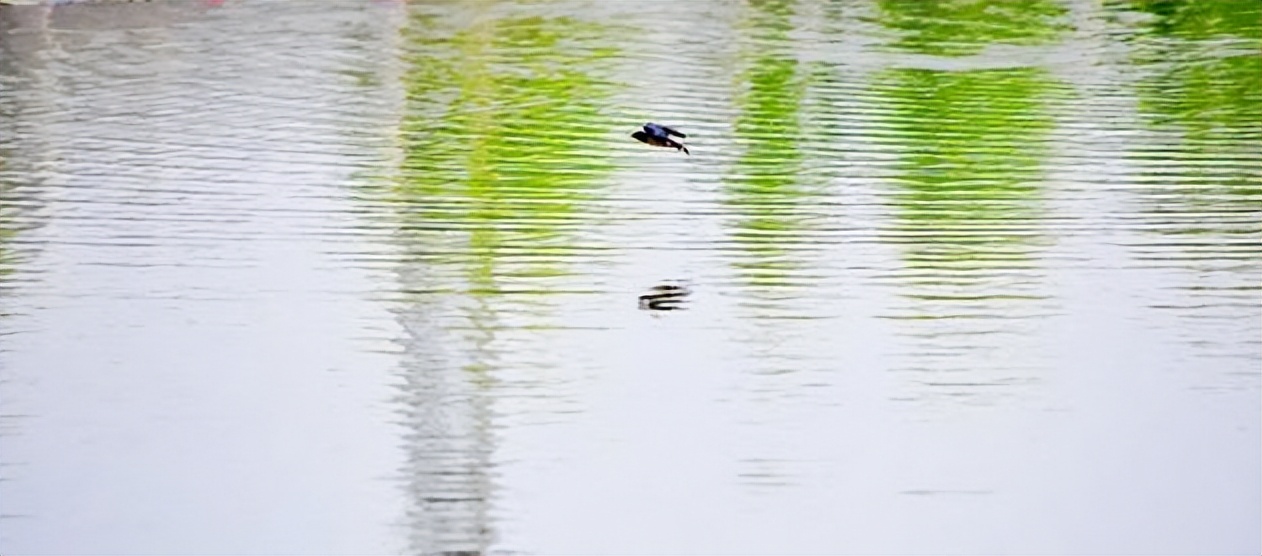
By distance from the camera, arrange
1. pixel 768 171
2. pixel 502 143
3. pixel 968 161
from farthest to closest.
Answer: pixel 502 143
pixel 968 161
pixel 768 171

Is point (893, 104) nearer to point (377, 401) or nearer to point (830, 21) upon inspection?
point (830, 21)

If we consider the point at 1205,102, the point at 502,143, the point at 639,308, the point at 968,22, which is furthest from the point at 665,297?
the point at 968,22

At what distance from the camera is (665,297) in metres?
5.05

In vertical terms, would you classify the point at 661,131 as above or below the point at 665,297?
below

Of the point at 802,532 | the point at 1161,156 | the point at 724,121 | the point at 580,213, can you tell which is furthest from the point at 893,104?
the point at 802,532

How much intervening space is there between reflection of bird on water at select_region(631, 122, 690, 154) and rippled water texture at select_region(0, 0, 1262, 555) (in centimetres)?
5

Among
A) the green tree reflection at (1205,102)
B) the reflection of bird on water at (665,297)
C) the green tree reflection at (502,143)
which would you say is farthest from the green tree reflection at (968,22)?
the reflection of bird on water at (665,297)

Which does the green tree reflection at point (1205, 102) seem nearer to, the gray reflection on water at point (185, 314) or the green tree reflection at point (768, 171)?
the green tree reflection at point (768, 171)

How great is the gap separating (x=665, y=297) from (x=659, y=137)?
5.78ft

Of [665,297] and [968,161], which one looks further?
[968,161]

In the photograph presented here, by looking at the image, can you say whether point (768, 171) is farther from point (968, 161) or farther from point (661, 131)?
point (968, 161)

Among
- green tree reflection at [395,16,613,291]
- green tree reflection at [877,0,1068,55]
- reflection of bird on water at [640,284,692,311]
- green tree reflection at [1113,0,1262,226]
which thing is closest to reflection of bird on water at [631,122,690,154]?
green tree reflection at [395,16,613,291]

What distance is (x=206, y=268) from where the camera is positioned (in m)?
5.48

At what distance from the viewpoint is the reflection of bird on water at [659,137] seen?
6.75 m
